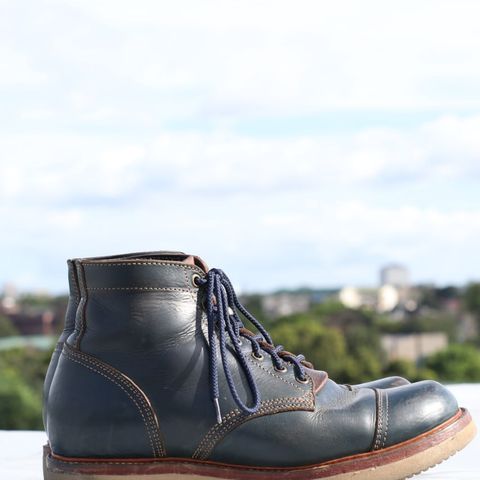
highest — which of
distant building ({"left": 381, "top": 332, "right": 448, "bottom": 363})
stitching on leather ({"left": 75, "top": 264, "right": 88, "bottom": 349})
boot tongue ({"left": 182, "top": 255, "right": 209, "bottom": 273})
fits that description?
boot tongue ({"left": 182, "top": 255, "right": 209, "bottom": 273})

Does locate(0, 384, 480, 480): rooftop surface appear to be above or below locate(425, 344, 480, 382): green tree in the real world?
above

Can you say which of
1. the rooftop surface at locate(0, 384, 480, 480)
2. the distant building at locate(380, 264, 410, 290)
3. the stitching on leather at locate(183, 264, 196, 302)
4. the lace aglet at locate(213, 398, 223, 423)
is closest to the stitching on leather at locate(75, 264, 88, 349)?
the stitching on leather at locate(183, 264, 196, 302)

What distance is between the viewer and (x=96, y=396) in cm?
230

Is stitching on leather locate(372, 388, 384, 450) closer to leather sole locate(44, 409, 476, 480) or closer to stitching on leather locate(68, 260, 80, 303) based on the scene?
leather sole locate(44, 409, 476, 480)

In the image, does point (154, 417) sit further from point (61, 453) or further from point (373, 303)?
point (373, 303)

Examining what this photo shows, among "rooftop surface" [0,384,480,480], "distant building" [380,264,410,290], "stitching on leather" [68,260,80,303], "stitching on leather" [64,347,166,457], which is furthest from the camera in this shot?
"distant building" [380,264,410,290]

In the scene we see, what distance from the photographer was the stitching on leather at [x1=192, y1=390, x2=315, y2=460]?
2291 mm

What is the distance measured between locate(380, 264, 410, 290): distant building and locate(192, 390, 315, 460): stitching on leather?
161 m

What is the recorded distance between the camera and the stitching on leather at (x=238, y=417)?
2291 mm

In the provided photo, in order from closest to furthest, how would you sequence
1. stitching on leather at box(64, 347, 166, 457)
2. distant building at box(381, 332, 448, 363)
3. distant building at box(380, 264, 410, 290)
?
1. stitching on leather at box(64, 347, 166, 457)
2. distant building at box(381, 332, 448, 363)
3. distant building at box(380, 264, 410, 290)

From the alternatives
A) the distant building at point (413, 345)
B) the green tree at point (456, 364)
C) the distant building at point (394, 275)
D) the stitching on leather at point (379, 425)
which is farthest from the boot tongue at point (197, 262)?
the distant building at point (394, 275)

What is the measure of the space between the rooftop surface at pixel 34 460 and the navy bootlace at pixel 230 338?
1.50ft

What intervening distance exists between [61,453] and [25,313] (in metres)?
110

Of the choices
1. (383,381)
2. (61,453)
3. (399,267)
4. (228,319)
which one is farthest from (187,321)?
(399,267)
